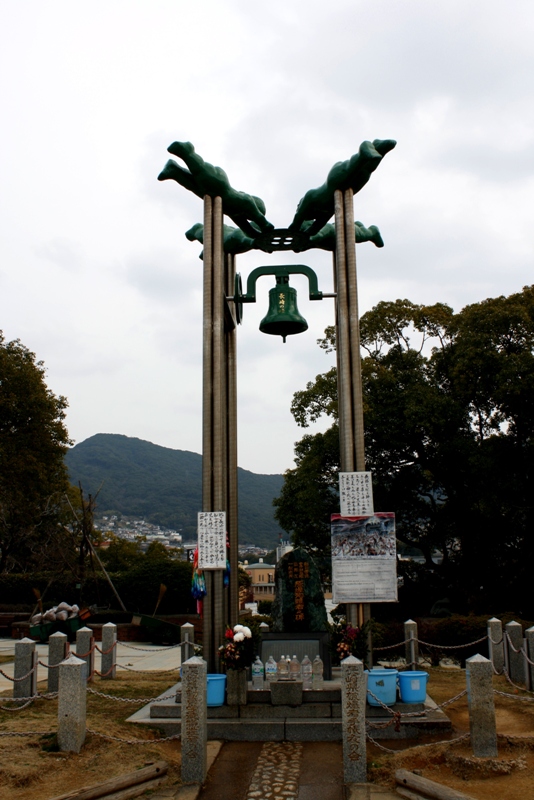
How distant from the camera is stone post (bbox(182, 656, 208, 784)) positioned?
6094 millimetres

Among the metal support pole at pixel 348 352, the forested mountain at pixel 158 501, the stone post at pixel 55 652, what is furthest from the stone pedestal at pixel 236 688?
the forested mountain at pixel 158 501

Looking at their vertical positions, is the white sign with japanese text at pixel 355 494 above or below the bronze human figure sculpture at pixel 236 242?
below

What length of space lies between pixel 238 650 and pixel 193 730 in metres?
1.85

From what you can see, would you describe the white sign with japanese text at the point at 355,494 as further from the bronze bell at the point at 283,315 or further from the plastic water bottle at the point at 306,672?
the bronze bell at the point at 283,315

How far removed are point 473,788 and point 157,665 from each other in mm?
10248

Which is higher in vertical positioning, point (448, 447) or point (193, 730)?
point (448, 447)

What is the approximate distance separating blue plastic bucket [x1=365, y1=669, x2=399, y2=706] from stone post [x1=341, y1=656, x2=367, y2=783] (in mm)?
1776

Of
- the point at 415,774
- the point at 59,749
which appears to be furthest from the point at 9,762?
the point at 415,774

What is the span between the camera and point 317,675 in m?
8.23

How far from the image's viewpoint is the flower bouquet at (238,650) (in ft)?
26.1

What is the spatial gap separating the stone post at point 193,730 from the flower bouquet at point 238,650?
169 centimetres

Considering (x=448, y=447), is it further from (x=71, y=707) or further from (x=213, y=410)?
(x=71, y=707)

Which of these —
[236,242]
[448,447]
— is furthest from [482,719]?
[448,447]

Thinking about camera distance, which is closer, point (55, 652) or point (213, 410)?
point (213, 410)
